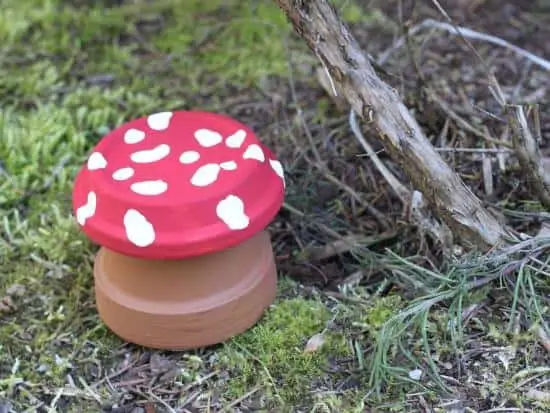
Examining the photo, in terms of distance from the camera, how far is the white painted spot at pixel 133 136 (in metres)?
1.81

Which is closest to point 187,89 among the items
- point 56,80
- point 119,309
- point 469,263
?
point 56,80

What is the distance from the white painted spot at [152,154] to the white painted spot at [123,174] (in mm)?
32

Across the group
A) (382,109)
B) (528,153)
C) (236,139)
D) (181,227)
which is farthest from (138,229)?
(528,153)

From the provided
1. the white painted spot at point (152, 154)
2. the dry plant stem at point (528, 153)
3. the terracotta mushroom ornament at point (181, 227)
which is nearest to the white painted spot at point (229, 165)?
the terracotta mushroom ornament at point (181, 227)

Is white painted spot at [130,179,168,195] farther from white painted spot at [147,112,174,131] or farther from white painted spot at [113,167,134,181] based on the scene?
white painted spot at [147,112,174,131]

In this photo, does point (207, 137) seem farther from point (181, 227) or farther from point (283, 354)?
point (283, 354)

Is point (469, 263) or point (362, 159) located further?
point (362, 159)

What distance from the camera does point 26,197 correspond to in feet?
7.29

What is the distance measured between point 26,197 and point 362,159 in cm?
82

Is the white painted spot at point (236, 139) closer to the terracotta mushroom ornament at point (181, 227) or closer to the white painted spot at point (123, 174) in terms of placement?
the terracotta mushroom ornament at point (181, 227)

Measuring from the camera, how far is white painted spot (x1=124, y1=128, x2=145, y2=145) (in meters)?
1.81

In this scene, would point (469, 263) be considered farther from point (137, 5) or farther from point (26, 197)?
point (137, 5)

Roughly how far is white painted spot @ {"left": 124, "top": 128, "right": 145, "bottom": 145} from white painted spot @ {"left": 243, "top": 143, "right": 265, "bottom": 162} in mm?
222

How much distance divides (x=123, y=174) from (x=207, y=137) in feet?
0.63
